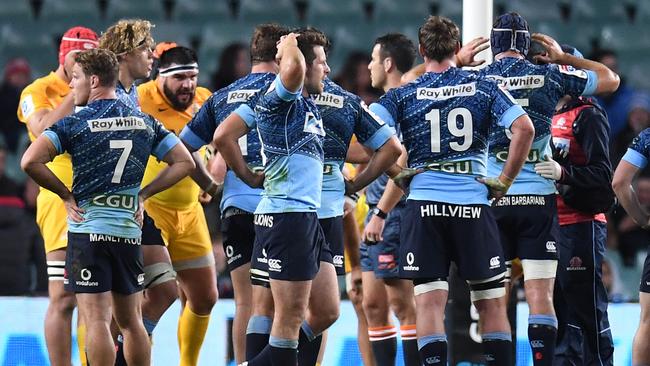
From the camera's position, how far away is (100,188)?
7617mm

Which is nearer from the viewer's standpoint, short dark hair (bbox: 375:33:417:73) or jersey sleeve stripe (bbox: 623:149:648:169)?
jersey sleeve stripe (bbox: 623:149:648:169)

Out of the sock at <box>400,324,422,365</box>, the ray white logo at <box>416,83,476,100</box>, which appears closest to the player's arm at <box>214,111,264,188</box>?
the ray white logo at <box>416,83,476,100</box>

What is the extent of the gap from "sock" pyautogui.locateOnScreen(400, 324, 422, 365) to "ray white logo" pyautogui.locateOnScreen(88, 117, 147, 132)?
2.42 meters

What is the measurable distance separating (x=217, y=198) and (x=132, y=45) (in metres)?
4.21

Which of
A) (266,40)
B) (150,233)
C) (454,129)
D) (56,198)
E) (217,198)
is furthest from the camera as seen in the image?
(217,198)

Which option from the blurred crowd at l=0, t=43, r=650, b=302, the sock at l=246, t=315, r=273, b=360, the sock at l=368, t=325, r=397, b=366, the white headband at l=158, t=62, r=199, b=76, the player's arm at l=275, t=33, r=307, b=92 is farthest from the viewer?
the blurred crowd at l=0, t=43, r=650, b=302

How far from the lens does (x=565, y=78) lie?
816 cm

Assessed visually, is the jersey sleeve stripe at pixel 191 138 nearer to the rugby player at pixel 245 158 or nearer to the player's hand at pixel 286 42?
the rugby player at pixel 245 158

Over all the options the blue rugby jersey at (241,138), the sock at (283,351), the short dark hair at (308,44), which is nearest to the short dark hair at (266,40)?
the blue rugby jersey at (241,138)

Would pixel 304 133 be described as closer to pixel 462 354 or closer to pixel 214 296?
pixel 214 296

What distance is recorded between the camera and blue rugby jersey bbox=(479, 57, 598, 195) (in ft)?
26.6

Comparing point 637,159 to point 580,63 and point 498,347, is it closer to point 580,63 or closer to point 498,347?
point 580,63

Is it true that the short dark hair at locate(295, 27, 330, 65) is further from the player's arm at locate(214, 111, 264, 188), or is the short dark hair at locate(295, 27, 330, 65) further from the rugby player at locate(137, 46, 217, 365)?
the rugby player at locate(137, 46, 217, 365)

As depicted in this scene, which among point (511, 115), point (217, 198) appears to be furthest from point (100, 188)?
point (217, 198)
